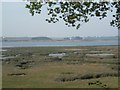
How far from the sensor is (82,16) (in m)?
6.18

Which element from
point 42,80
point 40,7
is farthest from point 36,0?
point 42,80

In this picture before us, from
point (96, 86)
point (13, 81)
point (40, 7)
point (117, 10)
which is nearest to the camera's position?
point (40, 7)

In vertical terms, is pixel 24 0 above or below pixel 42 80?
above

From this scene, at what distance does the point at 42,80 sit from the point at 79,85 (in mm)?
4117

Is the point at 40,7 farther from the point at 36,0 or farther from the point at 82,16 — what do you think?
the point at 82,16

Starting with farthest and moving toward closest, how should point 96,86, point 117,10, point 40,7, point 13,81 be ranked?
point 13,81 < point 96,86 < point 117,10 < point 40,7

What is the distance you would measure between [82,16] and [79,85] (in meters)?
18.5

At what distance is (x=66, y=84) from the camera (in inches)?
975

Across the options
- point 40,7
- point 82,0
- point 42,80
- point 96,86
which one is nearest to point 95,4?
point 82,0

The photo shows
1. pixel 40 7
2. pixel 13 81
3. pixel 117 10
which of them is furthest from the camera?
pixel 13 81

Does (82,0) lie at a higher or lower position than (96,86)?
higher

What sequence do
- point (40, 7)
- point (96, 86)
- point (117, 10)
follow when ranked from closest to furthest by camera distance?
1. point (40, 7)
2. point (117, 10)
3. point (96, 86)

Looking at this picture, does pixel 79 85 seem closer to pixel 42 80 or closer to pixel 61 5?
pixel 42 80

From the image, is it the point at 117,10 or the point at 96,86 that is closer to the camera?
the point at 117,10
